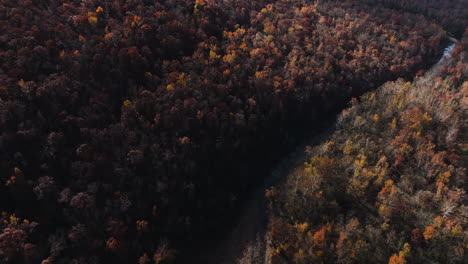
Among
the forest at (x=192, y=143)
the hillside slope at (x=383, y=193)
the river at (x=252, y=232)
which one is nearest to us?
the forest at (x=192, y=143)

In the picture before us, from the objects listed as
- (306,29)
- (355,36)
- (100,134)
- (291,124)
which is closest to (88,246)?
(100,134)

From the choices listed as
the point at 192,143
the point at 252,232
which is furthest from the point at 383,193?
the point at 192,143

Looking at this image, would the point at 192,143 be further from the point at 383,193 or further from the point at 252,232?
the point at 383,193

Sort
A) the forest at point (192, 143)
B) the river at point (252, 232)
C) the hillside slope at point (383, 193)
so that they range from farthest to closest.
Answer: the river at point (252, 232) < the hillside slope at point (383, 193) < the forest at point (192, 143)

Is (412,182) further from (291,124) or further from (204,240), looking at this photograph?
(204,240)

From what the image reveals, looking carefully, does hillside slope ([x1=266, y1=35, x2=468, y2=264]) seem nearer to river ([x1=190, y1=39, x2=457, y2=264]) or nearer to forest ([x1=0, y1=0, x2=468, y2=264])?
forest ([x1=0, y1=0, x2=468, y2=264])

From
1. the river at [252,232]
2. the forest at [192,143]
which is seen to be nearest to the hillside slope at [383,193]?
the forest at [192,143]

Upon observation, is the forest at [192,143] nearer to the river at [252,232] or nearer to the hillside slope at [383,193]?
the hillside slope at [383,193]

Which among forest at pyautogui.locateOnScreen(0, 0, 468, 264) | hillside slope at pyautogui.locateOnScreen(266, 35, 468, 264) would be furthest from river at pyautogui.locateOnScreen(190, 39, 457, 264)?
hillside slope at pyautogui.locateOnScreen(266, 35, 468, 264)
